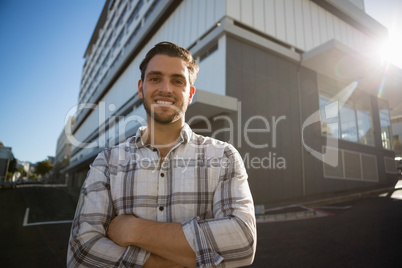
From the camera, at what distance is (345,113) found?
1357 centimetres

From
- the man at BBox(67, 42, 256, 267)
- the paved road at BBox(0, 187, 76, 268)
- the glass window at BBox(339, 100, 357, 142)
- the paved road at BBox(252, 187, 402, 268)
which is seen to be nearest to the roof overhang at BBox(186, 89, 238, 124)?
the paved road at BBox(252, 187, 402, 268)

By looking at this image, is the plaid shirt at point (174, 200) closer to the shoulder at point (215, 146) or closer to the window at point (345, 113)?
the shoulder at point (215, 146)

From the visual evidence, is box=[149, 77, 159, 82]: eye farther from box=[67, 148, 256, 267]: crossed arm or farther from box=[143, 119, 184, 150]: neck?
box=[67, 148, 256, 267]: crossed arm

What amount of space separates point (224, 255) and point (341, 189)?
44.8 ft

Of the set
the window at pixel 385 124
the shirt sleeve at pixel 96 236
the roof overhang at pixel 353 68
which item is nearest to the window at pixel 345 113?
the roof overhang at pixel 353 68

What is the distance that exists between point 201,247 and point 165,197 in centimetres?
42

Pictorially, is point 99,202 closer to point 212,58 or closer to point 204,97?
point 204,97

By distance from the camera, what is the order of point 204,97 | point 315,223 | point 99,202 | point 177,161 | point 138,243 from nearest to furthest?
point 138,243
point 99,202
point 177,161
point 315,223
point 204,97

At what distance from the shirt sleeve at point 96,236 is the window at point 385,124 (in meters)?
20.3

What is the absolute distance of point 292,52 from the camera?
1153cm

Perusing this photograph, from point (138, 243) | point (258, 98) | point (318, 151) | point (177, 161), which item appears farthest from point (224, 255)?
point (318, 151)

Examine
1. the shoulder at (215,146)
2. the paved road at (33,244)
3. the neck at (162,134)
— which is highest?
the neck at (162,134)

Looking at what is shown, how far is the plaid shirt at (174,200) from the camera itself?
4.25 feet

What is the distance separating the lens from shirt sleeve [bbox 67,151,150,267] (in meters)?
1.29
